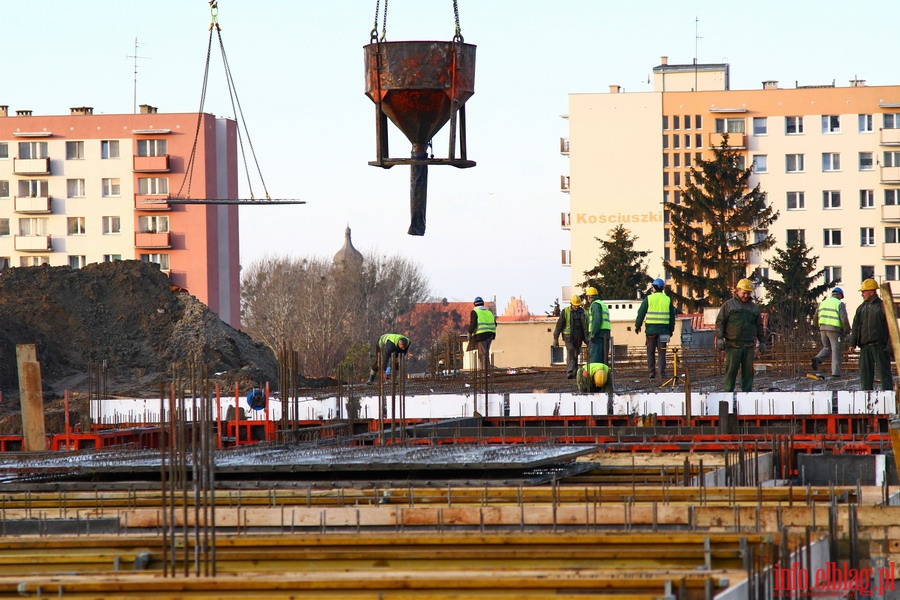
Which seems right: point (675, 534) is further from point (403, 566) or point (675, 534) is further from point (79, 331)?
point (79, 331)

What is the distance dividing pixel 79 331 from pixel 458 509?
27669 mm

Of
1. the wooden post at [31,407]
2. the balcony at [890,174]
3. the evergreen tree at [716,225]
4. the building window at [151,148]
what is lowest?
the wooden post at [31,407]

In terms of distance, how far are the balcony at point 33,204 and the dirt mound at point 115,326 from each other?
2805 centimetres

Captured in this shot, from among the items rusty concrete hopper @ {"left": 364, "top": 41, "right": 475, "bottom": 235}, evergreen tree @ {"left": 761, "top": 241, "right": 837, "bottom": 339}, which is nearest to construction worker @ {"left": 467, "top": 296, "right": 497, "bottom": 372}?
rusty concrete hopper @ {"left": 364, "top": 41, "right": 475, "bottom": 235}

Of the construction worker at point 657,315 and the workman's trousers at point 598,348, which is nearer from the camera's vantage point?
the construction worker at point 657,315

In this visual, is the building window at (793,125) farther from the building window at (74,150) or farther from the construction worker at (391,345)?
the construction worker at (391,345)

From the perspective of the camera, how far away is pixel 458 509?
8.83 m

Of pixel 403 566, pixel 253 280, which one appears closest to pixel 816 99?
pixel 253 280

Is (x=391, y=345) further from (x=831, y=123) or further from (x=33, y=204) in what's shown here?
(x=831, y=123)

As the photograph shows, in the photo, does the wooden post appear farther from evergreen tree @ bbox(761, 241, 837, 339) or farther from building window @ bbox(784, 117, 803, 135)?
building window @ bbox(784, 117, 803, 135)

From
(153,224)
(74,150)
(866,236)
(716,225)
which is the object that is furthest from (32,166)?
(866,236)

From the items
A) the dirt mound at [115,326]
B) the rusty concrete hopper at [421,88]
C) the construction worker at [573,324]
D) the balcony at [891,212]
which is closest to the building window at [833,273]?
the balcony at [891,212]

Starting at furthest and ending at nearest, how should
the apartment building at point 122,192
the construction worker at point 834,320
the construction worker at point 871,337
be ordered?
the apartment building at point 122,192
the construction worker at point 834,320
the construction worker at point 871,337

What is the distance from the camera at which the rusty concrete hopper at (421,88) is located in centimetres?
1101
